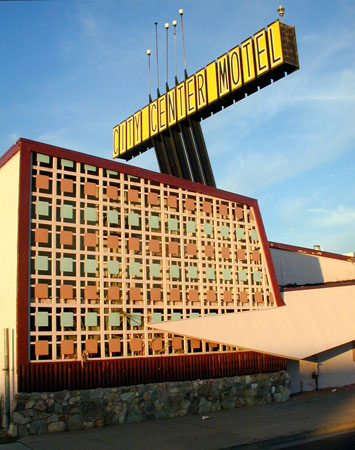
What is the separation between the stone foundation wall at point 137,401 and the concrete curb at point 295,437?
12.5ft

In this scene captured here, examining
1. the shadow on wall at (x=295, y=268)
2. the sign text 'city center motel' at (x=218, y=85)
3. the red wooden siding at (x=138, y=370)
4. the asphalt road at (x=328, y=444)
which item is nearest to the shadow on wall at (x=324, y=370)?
the red wooden siding at (x=138, y=370)

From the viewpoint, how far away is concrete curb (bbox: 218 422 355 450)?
12.4 metres

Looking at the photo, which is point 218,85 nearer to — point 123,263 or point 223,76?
point 223,76

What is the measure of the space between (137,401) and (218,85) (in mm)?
13117

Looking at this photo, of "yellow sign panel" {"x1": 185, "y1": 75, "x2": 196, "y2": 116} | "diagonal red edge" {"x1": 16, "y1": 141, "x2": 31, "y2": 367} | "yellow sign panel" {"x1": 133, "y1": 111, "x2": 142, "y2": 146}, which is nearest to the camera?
"diagonal red edge" {"x1": 16, "y1": 141, "x2": 31, "y2": 367}

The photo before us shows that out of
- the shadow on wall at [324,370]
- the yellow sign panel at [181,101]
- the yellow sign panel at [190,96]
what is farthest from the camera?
the yellow sign panel at [181,101]

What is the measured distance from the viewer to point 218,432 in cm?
1361

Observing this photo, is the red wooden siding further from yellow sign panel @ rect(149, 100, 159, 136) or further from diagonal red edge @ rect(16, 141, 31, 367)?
yellow sign panel @ rect(149, 100, 159, 136)

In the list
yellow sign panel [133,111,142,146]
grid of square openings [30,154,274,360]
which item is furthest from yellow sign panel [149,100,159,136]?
grid of square openings [30,154,274,360]

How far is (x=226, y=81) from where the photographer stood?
21297 mm

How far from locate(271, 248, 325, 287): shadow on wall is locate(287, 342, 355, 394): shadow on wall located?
12.2 ft

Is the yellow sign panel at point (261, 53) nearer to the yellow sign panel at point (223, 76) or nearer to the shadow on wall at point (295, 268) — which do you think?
the yellow sign panel at point (223, 76)

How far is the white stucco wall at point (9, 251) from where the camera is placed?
45.8 ft

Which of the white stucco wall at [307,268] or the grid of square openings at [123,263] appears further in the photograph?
the white stucco wall at [307,268]
